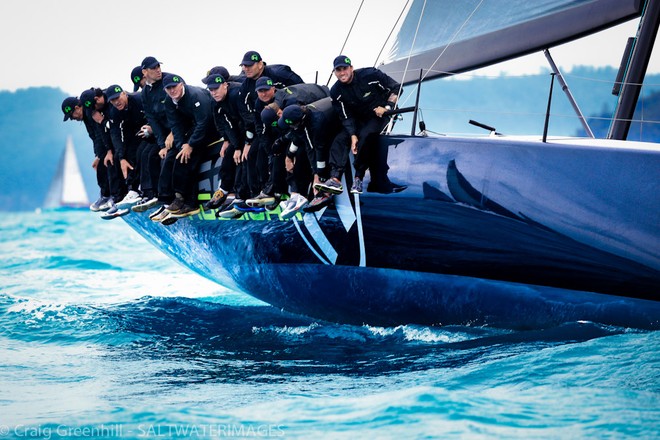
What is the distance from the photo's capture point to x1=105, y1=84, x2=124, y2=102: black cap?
8500mm

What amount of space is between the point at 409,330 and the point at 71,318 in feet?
12.5

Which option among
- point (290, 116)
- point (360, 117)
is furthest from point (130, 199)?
point (360, 117)

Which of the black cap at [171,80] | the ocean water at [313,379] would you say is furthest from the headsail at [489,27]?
the ocean water at [313,379]

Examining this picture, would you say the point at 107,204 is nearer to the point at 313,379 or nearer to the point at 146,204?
the point at 146,204

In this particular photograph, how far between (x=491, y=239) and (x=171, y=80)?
3.12 meters

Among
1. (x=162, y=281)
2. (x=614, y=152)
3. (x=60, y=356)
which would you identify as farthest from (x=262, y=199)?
(x=162, y=281)

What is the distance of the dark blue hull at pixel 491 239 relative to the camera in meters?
5.56

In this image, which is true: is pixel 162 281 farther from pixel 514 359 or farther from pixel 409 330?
pixel 514 359

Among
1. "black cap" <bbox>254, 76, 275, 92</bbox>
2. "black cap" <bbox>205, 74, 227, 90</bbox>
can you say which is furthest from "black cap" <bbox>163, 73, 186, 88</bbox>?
"black cap" <bbox>254, 76, 275, 92</bbox>

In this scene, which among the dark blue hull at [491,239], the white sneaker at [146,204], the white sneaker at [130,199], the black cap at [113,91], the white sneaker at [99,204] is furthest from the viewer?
the white sneaker at [99,204]

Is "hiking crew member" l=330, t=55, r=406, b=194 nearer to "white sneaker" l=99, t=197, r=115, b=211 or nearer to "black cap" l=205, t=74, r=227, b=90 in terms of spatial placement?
"black cap" l=205, t=74, r=227, b=90

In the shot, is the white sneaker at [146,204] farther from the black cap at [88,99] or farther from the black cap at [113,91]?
the black cap at [88,99]

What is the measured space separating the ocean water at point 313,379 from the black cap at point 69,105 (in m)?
2.02

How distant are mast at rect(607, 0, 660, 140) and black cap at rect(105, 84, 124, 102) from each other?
440 cm
